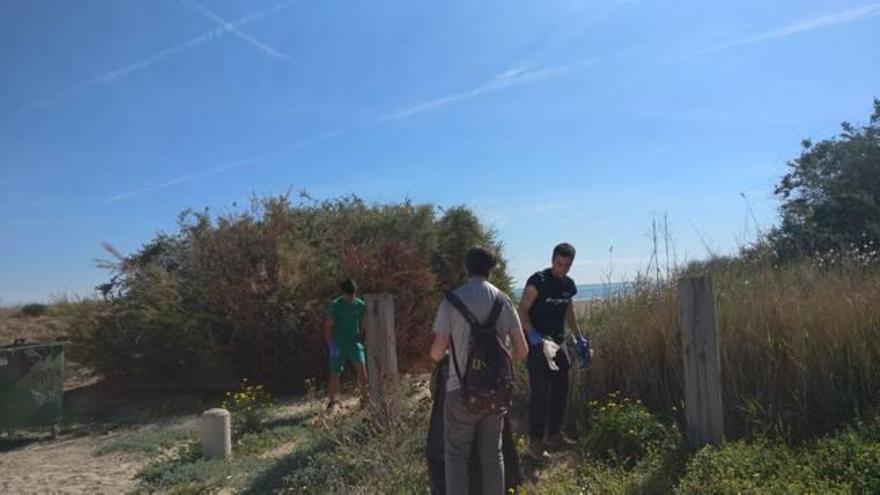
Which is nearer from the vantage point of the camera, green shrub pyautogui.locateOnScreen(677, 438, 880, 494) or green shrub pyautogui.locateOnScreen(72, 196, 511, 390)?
green shrub pyautogui.locateOnScreen(677, 438, 880, 494)

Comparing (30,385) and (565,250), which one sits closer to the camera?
(565,250)

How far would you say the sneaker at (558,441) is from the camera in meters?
6.47

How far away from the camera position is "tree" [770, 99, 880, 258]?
14.9 metres

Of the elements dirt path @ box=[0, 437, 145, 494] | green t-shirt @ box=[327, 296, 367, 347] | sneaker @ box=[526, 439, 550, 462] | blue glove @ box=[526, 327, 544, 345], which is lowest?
dirt path @ box=[0, 437, 145, 494]

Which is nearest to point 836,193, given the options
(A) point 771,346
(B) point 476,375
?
(A) point 771,346

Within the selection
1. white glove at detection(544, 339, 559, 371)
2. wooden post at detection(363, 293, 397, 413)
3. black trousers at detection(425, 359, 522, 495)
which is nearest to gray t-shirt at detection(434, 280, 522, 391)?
black trousers at detection(425, 359, 522, 495)

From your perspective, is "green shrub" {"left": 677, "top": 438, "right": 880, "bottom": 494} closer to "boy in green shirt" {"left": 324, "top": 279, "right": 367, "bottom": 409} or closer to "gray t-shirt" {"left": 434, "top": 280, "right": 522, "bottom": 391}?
"gray t-shirt" {"left": 434, "top": 280, "right": 522, "bottom": 391}

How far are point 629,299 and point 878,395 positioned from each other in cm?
278

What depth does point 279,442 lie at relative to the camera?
819 cm

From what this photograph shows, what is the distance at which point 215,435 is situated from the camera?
7.61m

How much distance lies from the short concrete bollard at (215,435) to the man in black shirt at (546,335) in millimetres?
3232

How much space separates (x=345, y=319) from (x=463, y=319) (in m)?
5.01

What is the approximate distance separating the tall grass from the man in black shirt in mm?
1262

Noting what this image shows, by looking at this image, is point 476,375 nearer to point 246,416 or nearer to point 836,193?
point 246,416
